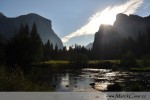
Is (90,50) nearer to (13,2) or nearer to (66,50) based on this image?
(66,50)

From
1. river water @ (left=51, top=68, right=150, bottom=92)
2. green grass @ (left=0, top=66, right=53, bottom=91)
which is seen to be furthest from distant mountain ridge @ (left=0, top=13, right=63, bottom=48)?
river water @ (left=51, top=68, right=150, bottom=92)

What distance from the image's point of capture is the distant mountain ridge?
22.4ft

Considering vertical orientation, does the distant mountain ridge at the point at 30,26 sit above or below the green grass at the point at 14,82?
above

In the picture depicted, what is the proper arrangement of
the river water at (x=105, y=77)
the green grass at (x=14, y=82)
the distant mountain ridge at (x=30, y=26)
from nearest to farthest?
the distant mountain ridge at (x=30, y=26) → the green grass at (x=14, y=82) → the river water at (x=105, y=77)

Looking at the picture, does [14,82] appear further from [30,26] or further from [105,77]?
[105,77]

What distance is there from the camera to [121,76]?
8.20m

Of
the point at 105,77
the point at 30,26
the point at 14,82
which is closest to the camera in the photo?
the point at 14,82

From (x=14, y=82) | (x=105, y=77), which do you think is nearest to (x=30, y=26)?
(x=14, y=82)

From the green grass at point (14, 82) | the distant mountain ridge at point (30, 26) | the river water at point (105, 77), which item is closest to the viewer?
the distant mountain ridge at point (30, 26)

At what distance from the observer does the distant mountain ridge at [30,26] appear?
681 cm

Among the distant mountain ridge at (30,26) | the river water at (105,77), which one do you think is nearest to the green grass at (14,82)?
the distant mountain ridge at (30,26)

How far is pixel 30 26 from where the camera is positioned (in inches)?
298

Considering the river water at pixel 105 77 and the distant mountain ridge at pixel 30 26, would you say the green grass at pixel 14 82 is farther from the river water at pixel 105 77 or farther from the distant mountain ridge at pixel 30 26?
the river water at pixel 105 77

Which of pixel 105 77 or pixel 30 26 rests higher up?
pixel 30 26
